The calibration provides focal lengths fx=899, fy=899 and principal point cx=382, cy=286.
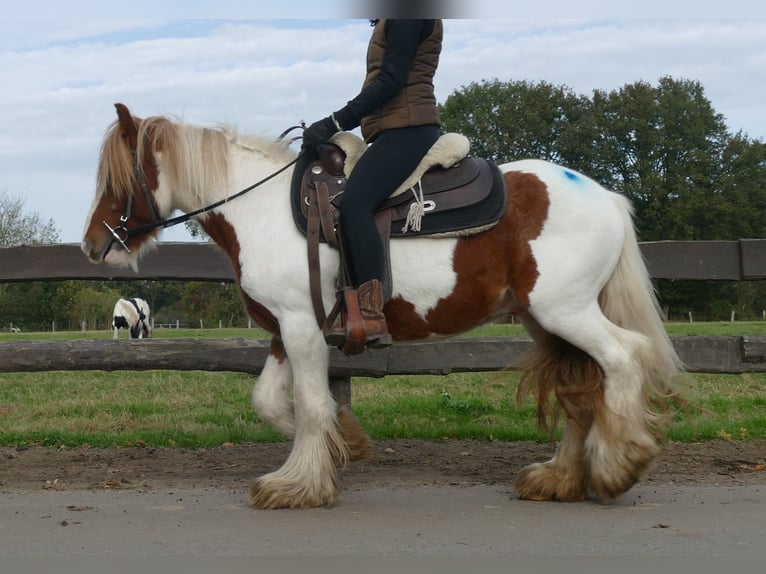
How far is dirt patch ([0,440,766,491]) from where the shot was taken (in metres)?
5.70

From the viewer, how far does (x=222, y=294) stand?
1777 inches

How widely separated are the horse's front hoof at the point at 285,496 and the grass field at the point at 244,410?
52.9 inches

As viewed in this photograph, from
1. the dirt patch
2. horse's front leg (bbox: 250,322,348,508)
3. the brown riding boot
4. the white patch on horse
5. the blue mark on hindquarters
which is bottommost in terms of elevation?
the dirt patch

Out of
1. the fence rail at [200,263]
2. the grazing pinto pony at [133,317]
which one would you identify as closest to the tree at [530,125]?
the grazing pinto pony at [133,317]

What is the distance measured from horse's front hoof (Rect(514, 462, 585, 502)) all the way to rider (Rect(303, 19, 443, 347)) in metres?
1.16

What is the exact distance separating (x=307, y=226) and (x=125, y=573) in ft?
7.48

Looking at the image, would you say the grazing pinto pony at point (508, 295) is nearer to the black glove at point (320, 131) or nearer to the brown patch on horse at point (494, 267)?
the brown patch on horse at point (494, 267)

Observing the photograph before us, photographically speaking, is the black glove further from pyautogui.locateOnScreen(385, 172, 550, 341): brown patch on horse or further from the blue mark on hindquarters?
the blue mark on hindquarters

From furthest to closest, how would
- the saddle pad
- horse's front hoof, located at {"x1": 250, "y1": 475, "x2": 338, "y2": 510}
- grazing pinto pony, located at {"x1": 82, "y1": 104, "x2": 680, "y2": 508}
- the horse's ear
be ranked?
1. the horse's ear
2. the saddle pad
3. grazing pinto pony, located at {"x1": 82, "y1": 104, "x2": 680, "y2": 508}
4. horse's front hoof, located at {"x1": 250, "y1": 475, "x2": 338, "y2": 510}

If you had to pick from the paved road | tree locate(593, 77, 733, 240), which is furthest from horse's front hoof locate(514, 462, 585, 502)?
tree locate(593, 77, 733, 240)

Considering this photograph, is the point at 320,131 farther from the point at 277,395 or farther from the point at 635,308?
the point at 635,308

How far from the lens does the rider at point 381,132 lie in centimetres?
505

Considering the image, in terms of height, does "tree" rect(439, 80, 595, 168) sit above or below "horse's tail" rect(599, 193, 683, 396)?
above

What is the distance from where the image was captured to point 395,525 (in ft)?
14.6
